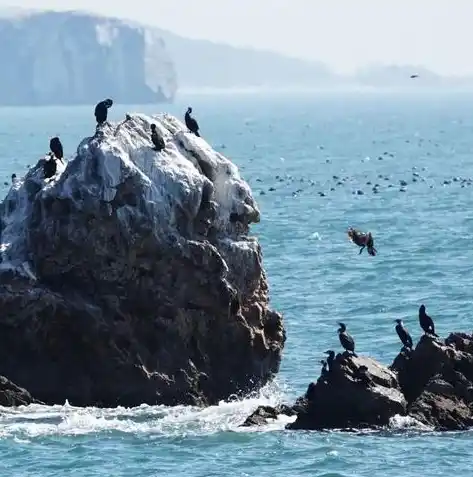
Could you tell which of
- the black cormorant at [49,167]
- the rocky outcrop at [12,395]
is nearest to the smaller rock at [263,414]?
the rocky outcrop at [12,395]

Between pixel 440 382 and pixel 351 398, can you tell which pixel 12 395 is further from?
pixel 440 382

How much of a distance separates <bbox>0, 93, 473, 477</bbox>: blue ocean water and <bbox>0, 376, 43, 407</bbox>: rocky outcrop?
270 millimetres

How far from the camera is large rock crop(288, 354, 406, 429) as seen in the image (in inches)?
1231

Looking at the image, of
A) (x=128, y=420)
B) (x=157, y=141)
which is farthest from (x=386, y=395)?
(x=157, y=141)

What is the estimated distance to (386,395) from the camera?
31.3 m

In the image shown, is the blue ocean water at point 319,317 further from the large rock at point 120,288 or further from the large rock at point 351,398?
the large rock at point 120,288

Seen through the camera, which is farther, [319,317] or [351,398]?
[319,317]

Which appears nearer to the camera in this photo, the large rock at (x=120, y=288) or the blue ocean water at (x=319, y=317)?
the blue ocean water at (x=319, y=317)

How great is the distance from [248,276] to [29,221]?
5.00 metres

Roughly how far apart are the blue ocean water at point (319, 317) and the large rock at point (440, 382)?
53 centimetres

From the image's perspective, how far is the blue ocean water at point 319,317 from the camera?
29.9 metres

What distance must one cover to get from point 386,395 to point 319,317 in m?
13.5

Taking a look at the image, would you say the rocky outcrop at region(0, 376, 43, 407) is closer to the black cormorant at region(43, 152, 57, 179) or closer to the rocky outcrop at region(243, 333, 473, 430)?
the black cormorant at region(43, 152, 57, 179)

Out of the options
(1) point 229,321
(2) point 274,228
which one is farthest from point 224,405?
(2) point 274,228
